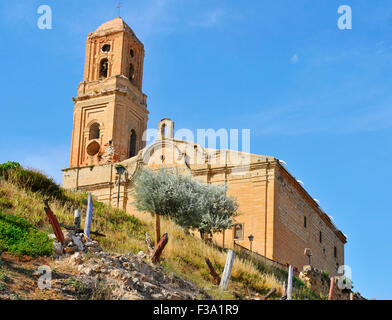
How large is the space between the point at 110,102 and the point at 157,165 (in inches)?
329

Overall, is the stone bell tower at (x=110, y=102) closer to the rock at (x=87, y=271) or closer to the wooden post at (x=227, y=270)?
the wooden post at (x=227, y=270)

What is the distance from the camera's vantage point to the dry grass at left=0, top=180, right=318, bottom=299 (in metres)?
14.6

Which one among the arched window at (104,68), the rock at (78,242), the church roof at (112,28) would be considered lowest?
the rock at (78,242)

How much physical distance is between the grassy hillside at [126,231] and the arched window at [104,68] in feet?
76.5

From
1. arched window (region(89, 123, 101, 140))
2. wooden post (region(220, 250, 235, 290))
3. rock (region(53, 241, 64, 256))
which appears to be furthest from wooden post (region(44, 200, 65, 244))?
arched window (region(89, 123, 101, 140))

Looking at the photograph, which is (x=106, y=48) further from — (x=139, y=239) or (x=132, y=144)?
(x=139, y=239)

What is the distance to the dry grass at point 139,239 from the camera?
14562 millimetres

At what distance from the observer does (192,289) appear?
42.7ft

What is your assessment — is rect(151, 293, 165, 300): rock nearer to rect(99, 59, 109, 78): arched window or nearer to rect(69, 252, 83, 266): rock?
rect(69, 252, 83, 266): rock

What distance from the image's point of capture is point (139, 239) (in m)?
16.8

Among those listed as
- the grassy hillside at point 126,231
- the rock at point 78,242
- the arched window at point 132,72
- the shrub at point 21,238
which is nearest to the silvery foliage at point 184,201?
the grassy hillside at point 126,231

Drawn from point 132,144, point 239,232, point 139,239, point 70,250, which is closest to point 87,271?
point 70,250

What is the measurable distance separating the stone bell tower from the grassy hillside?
65.7ft
